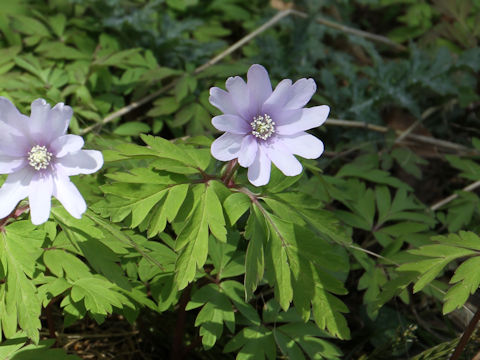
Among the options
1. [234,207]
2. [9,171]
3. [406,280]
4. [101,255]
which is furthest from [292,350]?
[9,171]

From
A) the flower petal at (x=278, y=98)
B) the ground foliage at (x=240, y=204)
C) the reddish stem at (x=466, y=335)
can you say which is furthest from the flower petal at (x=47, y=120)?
the reddish stem at (x=466, y=335)

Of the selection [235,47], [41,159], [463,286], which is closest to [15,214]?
[41,159]

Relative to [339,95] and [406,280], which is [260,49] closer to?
[339,95]

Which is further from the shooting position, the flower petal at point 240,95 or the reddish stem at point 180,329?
the reddish stem at point 180,329

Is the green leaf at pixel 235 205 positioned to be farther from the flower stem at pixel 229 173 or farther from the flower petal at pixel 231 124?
the flower petal at pixel 231 124

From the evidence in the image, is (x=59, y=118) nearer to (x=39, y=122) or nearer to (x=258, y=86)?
(x=39, y=122)

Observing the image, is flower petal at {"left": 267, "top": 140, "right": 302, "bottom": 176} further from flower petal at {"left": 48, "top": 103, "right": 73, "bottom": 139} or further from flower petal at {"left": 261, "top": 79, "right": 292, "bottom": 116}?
flower petal at {"left": 48, "top": 103, "right": 73, "bottom": 139}
